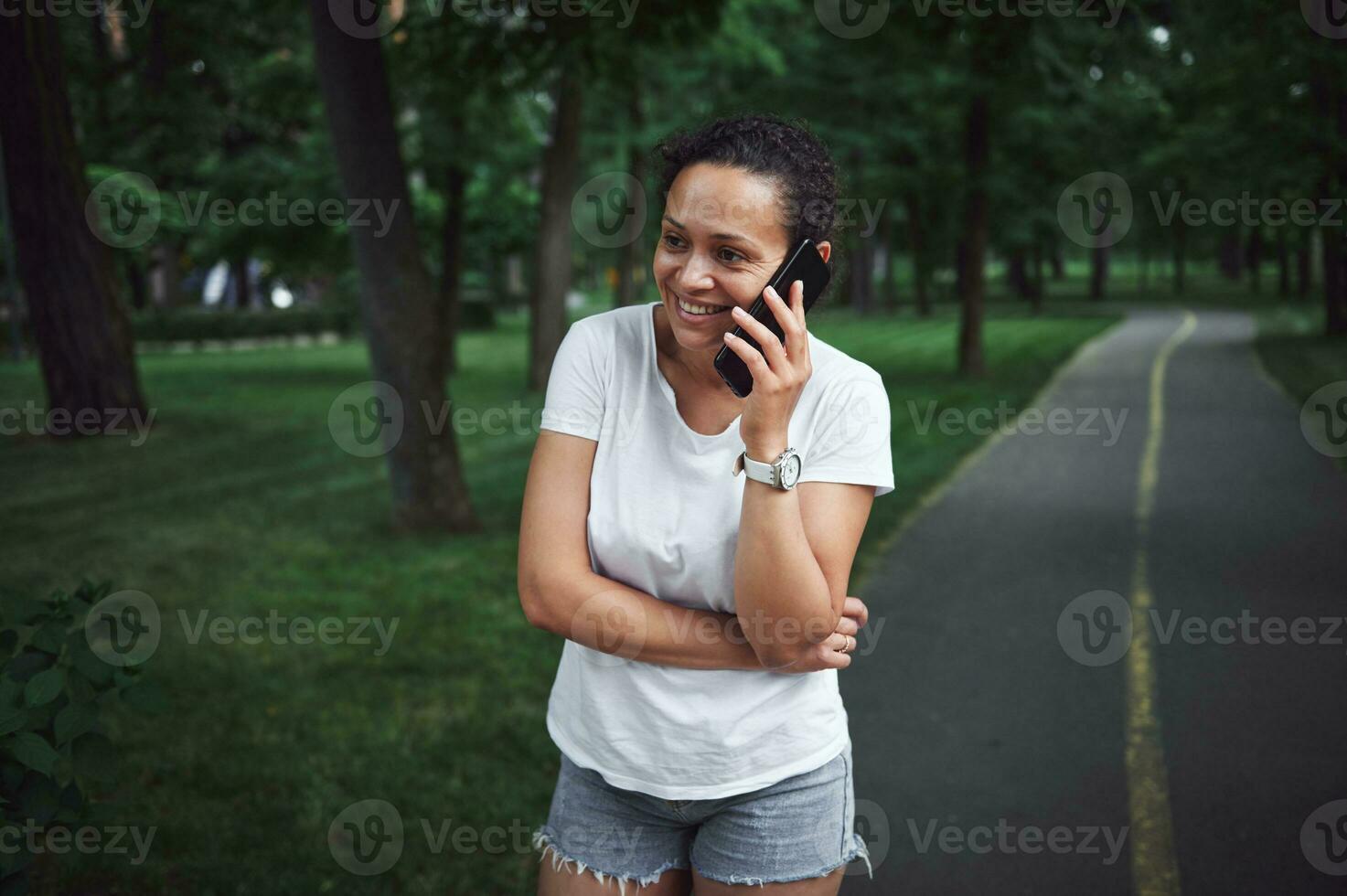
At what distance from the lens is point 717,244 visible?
1.98m

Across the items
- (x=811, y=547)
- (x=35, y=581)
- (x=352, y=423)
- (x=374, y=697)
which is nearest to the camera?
(x=811, y=547)

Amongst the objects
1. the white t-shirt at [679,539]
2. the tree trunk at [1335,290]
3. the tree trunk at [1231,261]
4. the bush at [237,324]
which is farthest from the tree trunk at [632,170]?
the tree trunk at [1231,261]

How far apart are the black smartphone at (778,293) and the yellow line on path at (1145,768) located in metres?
3.05

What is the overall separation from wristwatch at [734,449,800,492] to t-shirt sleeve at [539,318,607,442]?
38cm

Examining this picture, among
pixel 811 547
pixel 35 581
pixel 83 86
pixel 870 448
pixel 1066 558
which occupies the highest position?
pixel 83 86

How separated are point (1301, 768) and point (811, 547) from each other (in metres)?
3.96

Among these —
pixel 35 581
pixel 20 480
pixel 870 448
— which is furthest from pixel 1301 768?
pixel 20 480

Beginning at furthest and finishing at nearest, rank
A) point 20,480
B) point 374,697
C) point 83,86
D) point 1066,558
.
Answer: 1. point 83,86
2. point 20,480
3. point 1066,558
4. point 374,697

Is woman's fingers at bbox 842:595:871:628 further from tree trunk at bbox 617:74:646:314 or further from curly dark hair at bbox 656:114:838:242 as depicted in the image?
tree trunk at bbox 617:74:646:314

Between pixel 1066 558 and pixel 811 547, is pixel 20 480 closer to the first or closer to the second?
pixel 1066 558

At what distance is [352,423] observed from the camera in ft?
52.9

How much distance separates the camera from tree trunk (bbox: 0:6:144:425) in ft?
39.4

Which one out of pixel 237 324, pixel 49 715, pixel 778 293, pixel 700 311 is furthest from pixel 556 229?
pixel 237 324

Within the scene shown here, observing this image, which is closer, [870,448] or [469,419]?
[870,448]
